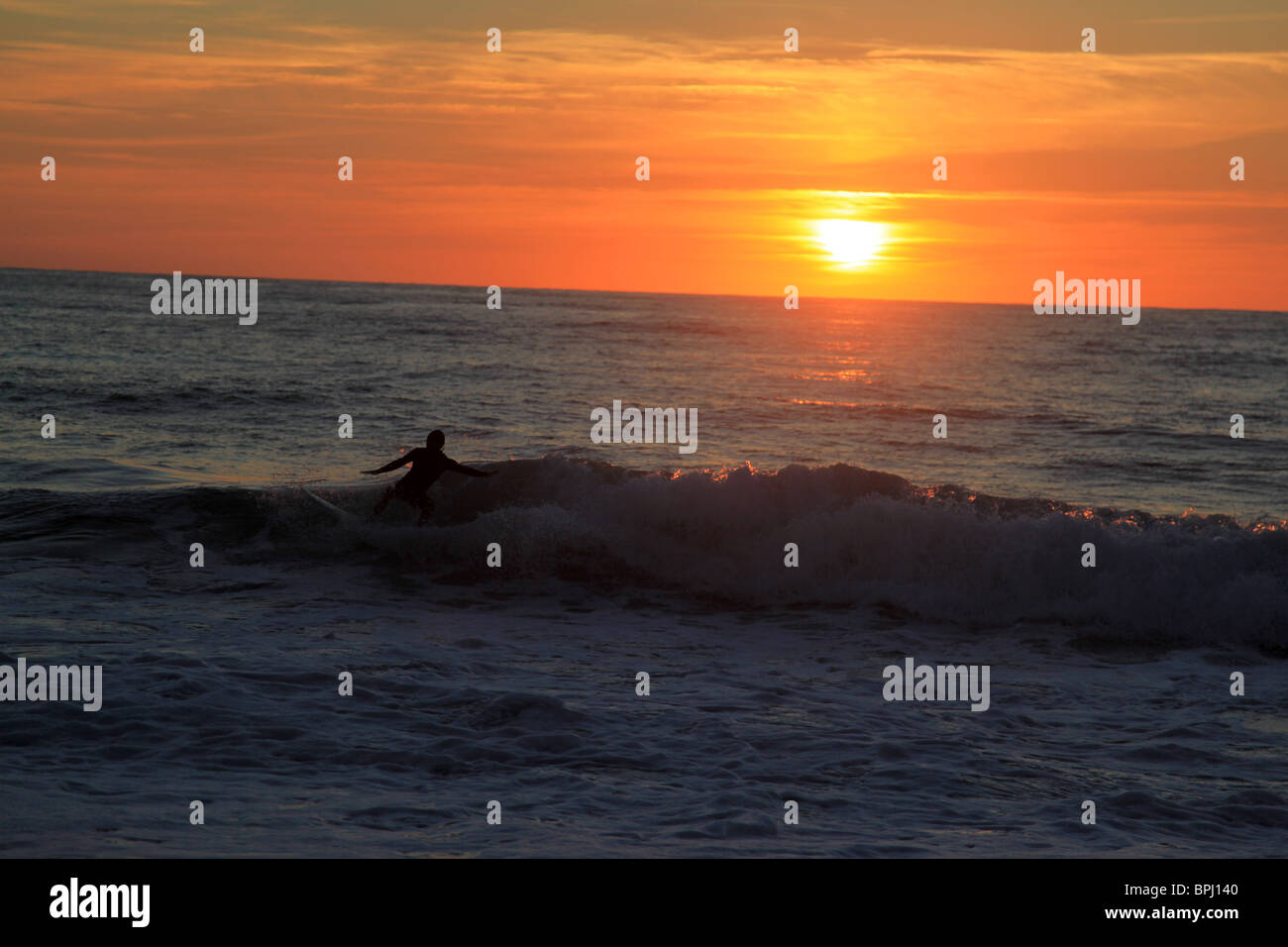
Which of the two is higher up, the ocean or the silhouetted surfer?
the silhouetted surfer

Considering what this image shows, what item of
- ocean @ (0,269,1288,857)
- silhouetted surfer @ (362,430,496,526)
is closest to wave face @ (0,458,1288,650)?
ocean @ (0,269,1288,857)

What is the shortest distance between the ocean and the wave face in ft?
0.20

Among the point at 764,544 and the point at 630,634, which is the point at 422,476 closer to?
the point at 764,544

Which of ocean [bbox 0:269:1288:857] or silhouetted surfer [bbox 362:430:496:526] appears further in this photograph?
silhouetted surfer [bbox 362:430:496:526]

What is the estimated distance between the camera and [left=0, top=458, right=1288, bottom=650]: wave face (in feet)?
42.7

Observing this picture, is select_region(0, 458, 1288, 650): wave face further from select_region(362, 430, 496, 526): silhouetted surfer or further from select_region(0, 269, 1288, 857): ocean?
select_region(362, 430, 496, 526): silhouetted surfer

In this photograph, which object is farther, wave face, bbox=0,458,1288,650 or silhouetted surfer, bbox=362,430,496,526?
silhouetted surfer, bbox=362,430,496,526

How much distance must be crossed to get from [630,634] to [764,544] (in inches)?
155

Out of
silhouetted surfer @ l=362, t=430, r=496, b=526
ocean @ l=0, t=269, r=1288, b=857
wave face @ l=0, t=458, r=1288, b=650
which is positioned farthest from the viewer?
silhouetted surfer @ l=362, t=430, r=496, b=526

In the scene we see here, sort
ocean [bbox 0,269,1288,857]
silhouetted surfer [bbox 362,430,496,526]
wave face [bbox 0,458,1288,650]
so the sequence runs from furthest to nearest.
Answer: silhouetted surfer [bbox 362,430,496,526], wave face [bbox 0,458,1288,650], ocean [bbox 0,269,1288,857]

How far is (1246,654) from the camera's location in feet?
37.6
